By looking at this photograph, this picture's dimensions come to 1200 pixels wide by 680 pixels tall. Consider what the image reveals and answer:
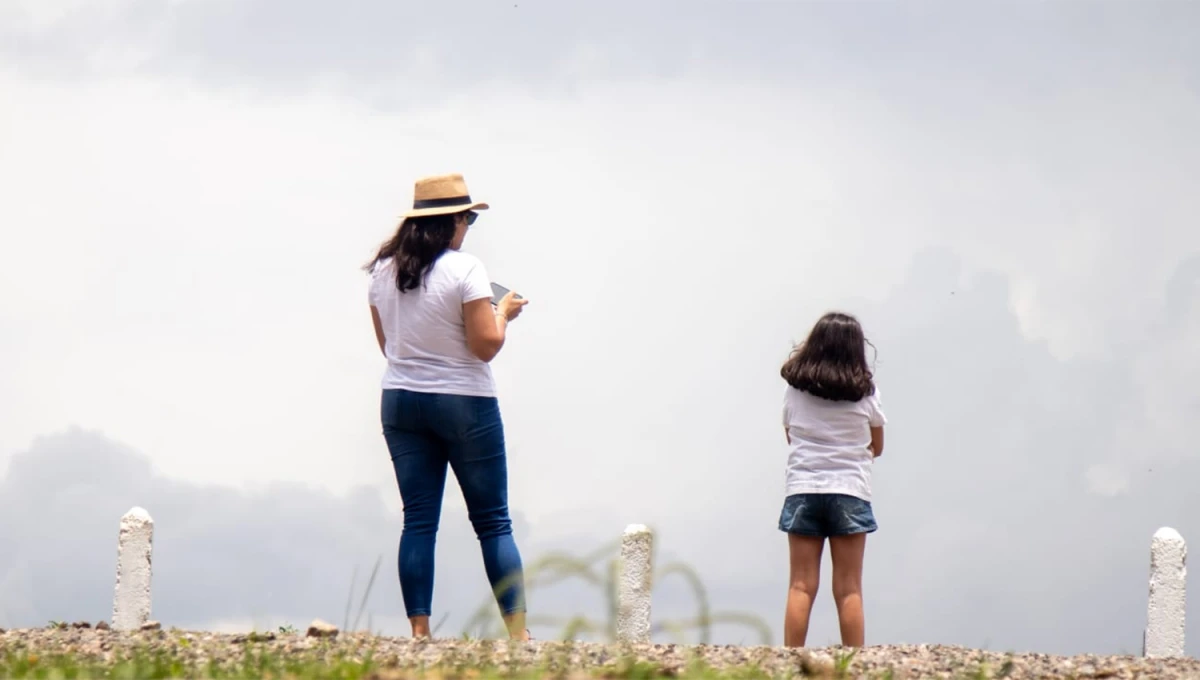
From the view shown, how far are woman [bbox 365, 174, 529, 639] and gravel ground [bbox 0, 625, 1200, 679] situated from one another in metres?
0.73

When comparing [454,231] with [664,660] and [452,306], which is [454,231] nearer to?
[452,306]

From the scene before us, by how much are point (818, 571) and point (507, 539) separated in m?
1.75

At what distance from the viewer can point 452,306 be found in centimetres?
646

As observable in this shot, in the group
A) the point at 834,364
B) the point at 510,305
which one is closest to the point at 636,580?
the point at 834,364

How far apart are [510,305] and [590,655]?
208cm

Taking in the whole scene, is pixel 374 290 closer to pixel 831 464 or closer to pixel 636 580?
pixel 831 464

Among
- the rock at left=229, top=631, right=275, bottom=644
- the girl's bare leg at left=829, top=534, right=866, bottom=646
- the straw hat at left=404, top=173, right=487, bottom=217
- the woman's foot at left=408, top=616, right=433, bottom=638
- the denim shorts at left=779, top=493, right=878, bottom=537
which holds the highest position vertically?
the straw hat at left=404, top=173, right=487, bottom=217

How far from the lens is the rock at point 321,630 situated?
6012 mm

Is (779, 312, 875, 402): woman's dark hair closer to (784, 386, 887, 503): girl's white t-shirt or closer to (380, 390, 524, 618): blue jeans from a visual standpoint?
(784, 386, 887, 503): girl's white t-shirt

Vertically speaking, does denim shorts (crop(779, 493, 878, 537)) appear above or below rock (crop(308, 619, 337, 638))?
above

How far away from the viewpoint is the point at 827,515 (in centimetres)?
712

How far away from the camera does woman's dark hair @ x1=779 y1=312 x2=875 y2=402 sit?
702 cm

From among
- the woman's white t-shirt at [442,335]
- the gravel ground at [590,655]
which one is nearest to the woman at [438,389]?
the woman's white t-shirt at [442,335]

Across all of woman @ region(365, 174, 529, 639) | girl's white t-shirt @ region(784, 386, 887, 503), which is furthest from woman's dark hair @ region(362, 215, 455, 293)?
girl's white t-shirt @ region(784, 386, 887, 503)
